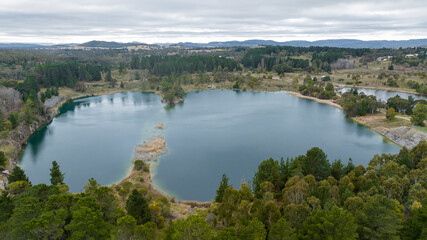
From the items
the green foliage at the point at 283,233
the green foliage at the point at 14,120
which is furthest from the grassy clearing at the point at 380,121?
the green foliage at the point at 14,120

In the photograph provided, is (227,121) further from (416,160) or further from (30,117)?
A: (30,117)

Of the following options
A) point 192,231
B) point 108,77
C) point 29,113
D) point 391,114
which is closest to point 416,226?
point 192,231

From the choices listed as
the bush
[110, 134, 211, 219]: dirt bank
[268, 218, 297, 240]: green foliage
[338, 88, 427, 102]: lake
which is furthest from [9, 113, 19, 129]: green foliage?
[338, 88, 427, 102]: lake

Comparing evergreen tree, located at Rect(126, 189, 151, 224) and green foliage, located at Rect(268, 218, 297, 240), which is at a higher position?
green foliage, located at Rect(268, 218, 297, 240)

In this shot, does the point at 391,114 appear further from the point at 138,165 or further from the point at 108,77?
the point at 108,77

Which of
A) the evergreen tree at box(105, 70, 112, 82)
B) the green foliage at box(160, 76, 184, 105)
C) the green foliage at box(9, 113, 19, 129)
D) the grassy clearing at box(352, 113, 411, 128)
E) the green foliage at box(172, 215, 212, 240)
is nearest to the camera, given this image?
the green foliage at box(172, 215, 212, 240)

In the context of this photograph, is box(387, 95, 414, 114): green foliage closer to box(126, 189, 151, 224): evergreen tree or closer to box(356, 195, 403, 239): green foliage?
box(356, 195, 403, 239): green foliage
